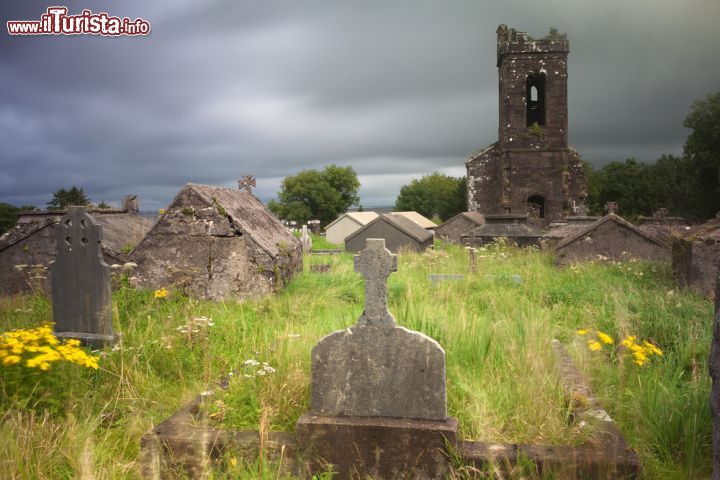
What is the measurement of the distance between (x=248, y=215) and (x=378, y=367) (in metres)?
5.38

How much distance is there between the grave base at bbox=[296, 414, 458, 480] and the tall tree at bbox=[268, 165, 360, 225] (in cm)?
5605

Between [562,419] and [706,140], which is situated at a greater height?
[706,140]

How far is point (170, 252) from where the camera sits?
25.0 ft

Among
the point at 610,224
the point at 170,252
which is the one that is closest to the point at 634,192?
Result: the point at 610,224

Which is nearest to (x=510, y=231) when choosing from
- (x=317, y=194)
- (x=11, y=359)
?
(x=11, y=359)

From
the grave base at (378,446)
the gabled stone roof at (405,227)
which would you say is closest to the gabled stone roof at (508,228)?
the gabled stone roof at (405,227)

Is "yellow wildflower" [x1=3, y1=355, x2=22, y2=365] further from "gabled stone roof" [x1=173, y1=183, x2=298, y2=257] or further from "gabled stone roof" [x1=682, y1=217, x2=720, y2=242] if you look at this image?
"gabled stone roof" [x1=682, y1=217, x2=720, y2=242]

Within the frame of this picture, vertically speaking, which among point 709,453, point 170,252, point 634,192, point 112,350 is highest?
point 634,192

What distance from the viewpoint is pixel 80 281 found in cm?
564

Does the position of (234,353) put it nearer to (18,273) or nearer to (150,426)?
(150,426)

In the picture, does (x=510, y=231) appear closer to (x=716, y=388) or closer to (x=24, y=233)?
(x=24, y=233)

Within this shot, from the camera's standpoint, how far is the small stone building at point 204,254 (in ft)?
24.6

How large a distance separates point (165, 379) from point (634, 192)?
180ft

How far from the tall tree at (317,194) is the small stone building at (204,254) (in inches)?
2026
